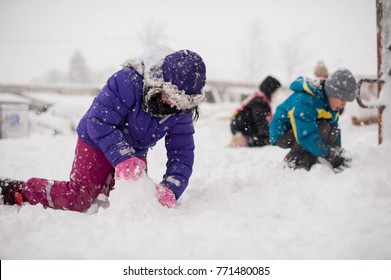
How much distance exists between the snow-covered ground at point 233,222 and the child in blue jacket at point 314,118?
0.25 metres

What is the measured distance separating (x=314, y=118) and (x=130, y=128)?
6.26 ft

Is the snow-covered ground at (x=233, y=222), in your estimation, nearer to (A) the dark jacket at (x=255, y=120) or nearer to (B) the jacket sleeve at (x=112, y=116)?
(B) the jacket sleeve at (x=112, y=116)

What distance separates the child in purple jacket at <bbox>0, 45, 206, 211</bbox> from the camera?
6.07 ft

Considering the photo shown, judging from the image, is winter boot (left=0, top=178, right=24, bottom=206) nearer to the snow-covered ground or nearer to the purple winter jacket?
the snow-covered ground

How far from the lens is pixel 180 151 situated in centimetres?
233

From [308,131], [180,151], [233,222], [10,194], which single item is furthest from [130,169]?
[308,131]

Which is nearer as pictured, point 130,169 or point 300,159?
point 130,169

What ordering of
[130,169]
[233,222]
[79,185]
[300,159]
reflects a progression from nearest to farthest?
[233,222]
[130,169]
[79,185]
[300,159]

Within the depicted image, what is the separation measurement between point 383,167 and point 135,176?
7.13ft

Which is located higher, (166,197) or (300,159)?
(166,197)

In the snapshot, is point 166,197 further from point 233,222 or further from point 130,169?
point 233,222

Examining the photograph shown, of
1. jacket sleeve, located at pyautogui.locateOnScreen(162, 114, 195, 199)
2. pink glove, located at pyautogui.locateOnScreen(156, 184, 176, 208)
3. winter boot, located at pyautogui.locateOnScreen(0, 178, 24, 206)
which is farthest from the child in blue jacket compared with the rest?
winter boot, located at pyautogui.locateOnScreen(0, 178, 24, 206)

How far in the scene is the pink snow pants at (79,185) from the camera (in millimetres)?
2027
